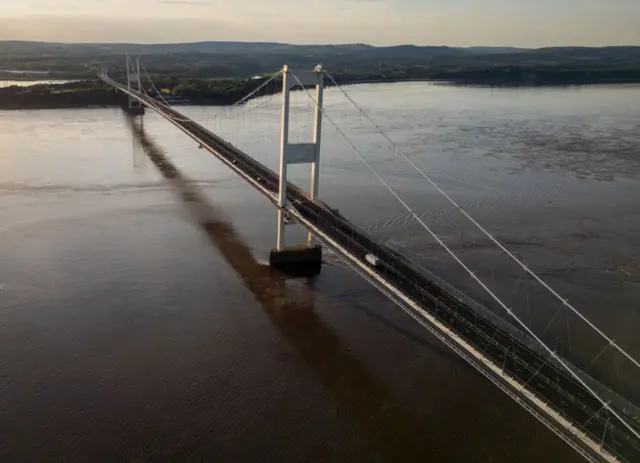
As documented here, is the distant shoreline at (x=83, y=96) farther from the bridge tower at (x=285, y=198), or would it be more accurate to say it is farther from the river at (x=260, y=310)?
the bridge tower at (x=285, y=198)

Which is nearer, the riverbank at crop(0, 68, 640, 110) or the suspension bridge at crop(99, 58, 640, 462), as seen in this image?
the suspension bridge at crop(99, 58, 640, 462)

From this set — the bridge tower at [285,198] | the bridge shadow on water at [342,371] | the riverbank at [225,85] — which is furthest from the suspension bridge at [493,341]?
the riverbank at [225,85]

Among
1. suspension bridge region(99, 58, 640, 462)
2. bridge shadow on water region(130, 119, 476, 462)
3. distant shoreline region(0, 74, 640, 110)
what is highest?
distant shoreline region(0, 74, 640, 110)

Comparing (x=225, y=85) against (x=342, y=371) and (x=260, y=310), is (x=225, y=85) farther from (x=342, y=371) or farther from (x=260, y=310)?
(x=342, y=371)

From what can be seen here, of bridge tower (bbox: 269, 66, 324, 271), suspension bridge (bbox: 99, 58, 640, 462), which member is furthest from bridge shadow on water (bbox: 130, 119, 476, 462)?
suspension bridge (bbox: 99, 58, 640, 462)

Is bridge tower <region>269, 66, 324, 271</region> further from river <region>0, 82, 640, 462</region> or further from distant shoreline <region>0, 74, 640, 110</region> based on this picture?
distant shoreline <region>0, 74, 640, 110</region>

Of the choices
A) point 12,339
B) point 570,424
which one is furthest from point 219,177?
point 570,424

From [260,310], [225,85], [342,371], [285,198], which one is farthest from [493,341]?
[225,85]
